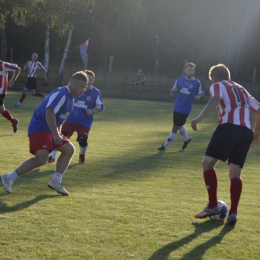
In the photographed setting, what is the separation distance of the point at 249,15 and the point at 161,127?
3440 centimetres

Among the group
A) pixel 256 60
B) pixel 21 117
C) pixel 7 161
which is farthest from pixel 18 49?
pixel 7 161

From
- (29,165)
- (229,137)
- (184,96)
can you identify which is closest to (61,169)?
(29,165)

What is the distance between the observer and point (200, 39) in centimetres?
4716

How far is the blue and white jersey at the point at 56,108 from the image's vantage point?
19.1 feet

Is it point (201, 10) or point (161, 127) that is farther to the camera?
point (201, 10)

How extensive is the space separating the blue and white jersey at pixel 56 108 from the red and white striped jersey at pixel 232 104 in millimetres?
1634

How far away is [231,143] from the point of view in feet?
17.6

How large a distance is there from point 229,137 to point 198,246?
132 centimetres

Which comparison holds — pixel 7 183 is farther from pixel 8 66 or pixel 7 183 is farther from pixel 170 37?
pixel 170 37

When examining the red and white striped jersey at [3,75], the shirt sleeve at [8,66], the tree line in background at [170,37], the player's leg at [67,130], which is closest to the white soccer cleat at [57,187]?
the player's leg at [67,130]

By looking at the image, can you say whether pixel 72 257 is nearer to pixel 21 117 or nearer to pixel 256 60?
pixel 21 117

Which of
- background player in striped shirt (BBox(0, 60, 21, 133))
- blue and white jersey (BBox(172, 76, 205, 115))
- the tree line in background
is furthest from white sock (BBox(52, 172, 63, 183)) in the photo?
the tree line in background

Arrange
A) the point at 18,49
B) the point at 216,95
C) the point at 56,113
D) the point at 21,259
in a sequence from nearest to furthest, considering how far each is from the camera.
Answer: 1. the point at 21,259
2. the point at 216,95
3. the point at 56,113
4. the point at 18,49

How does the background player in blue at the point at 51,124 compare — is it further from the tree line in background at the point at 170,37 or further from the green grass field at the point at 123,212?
the tree line in background at the point at 170,37
